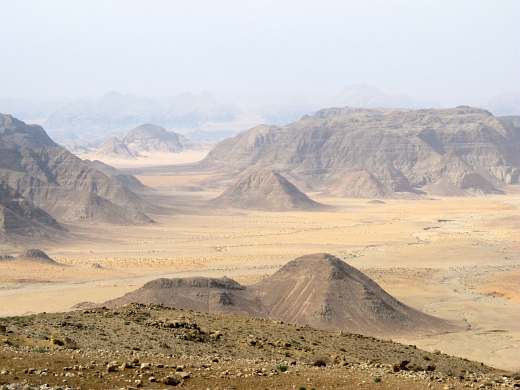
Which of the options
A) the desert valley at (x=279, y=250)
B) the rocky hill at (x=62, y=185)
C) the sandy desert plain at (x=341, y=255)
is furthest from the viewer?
the rocky hill at (x=62, y=185)

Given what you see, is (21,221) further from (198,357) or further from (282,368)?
(282,368)

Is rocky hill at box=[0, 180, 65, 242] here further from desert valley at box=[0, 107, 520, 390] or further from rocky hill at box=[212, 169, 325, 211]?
rocky hill at box=[212, 169, 325, 211]

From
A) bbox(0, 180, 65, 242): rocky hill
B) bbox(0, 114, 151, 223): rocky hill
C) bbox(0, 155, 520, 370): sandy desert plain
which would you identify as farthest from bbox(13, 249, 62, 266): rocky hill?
bbox(0, 114, 151, 223): rocky hill

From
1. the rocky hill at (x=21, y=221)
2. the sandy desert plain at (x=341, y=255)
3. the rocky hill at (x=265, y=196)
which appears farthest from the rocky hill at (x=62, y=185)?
the rocky hill at (x=265, y=196)

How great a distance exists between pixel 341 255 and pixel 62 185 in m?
68.7

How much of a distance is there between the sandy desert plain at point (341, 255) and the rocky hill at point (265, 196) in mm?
5220

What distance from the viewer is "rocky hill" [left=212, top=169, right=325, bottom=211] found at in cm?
15888

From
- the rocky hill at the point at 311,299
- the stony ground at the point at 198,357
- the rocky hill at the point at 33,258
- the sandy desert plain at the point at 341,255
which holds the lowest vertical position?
the sandy desert plain at the point at 341,255

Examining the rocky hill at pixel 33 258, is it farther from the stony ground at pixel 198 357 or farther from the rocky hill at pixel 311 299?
the stony ground at pixel 198 357

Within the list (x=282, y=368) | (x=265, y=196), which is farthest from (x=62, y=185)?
(x=282, y=368)

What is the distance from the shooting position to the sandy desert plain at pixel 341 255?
197 feet

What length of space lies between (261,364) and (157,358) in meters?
2.78

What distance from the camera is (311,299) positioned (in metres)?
51.7

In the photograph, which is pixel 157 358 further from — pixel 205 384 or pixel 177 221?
pixel 177 221
